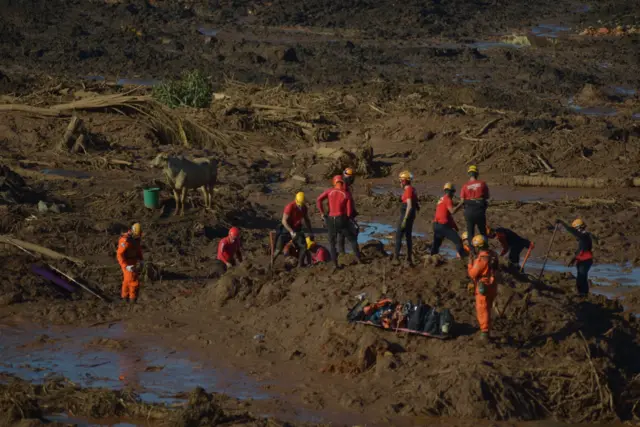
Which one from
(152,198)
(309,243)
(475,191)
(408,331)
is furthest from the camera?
(152,198)

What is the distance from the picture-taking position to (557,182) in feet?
82.6

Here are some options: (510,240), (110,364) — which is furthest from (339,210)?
(110,364)

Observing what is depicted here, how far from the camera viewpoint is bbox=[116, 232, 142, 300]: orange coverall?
16.9 metres

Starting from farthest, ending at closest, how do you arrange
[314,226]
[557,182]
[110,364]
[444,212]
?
[557,182] → [314,226] → [444,212] → [110,364]

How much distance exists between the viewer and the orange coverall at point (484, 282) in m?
13.8

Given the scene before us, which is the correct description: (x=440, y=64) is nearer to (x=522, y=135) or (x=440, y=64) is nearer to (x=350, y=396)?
(x=522, y=135)

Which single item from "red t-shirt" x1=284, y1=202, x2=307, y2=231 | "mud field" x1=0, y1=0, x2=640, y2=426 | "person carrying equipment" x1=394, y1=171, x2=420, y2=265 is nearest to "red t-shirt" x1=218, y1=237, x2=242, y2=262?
"mud field" x1=0, y1=0, x2=640, y2=426

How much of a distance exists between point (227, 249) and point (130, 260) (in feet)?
5.21

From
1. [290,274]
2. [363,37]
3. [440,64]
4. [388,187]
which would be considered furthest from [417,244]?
[363,37]

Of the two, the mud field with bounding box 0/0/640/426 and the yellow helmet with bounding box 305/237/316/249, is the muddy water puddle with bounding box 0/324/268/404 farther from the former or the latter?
A: the yellow helmet with bounding box 305/237/316/249

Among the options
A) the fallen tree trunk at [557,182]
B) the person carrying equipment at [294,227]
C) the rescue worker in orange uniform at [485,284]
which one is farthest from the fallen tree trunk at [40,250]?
the fallen tree trunk at [557,182]

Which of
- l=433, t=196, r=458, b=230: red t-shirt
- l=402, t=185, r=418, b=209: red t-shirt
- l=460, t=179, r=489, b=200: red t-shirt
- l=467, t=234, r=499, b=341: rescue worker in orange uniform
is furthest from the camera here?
l=460, t=179, r=489, b=200: red t-shirt

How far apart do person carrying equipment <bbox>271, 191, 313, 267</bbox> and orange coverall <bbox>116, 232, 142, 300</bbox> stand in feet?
6.66

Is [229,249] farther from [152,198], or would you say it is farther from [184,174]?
[152,198]
